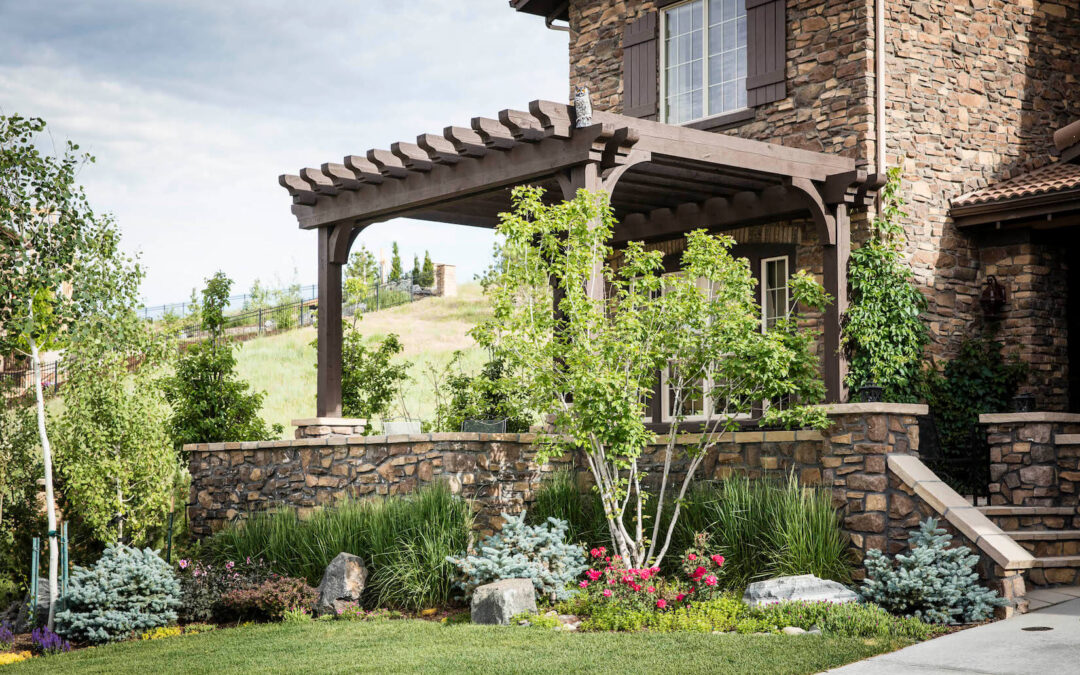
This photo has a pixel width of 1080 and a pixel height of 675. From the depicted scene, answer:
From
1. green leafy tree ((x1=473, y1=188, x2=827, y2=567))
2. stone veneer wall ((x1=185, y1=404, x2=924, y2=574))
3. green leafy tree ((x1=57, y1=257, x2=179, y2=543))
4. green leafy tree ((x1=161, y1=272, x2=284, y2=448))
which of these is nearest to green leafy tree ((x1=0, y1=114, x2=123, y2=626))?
green leafy tree ((x1=57, y1=257, x2=179, y2=543))

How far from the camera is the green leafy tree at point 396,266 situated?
39.1 m

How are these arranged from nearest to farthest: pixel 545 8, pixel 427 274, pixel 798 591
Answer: pixel 798 591, pixel 545 8, pixel 427 274

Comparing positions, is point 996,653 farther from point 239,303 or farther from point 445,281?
point 239,303

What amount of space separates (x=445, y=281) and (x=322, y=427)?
26.6 meters

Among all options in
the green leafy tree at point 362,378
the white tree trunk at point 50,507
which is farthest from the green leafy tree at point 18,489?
the green leafy tree at point 362,378

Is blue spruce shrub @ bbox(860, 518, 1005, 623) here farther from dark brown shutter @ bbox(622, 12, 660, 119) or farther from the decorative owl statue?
dark brown shutter @ bbox(622, 12, 660, 119)

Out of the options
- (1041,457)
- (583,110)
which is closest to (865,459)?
(1041,457)

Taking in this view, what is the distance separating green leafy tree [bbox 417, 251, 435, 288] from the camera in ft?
126

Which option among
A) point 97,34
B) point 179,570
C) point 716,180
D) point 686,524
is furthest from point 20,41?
point 686,524

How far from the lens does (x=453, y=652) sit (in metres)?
7.13

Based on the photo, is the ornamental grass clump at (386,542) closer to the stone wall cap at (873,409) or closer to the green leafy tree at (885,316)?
the stone wall cap at (873,409)

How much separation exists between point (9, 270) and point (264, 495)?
3463 mm

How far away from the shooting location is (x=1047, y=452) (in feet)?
29.3

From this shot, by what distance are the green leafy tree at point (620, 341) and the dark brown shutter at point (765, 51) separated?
11.7 ft
